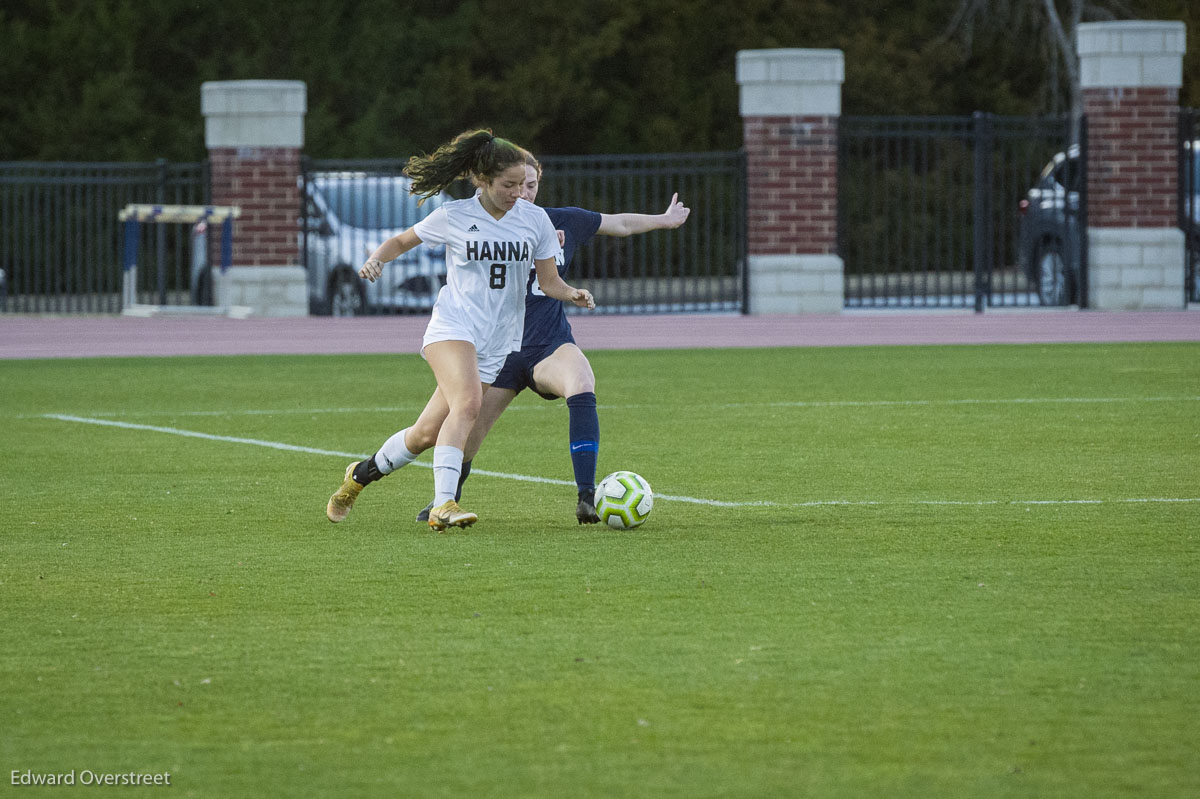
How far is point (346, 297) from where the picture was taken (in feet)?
81.0

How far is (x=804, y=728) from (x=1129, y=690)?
99 cm

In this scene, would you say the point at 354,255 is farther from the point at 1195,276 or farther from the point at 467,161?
the point at 467,161

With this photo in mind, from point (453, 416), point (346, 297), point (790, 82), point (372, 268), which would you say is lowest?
point (453, 416)

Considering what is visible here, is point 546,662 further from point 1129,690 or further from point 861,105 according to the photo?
point 861,105

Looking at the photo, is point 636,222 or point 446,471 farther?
point 636,222

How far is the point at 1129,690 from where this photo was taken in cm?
538

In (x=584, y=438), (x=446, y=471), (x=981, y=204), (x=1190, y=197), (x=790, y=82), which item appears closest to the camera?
(x=446, y=471)

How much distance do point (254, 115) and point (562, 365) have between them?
647 inches

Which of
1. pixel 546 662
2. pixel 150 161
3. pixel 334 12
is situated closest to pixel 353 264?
pixel 150 161

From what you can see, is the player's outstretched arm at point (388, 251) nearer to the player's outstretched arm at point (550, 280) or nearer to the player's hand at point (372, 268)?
the player's hand at point (372, 268)

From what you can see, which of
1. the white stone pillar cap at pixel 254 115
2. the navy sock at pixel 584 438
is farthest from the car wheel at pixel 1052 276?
the navy sock at pixel 584 438

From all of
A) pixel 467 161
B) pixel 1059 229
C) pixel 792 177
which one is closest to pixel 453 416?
pixel 467 161

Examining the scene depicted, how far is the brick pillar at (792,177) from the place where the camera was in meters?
23.7

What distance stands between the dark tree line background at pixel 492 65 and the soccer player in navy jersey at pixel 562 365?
25.1 meters
